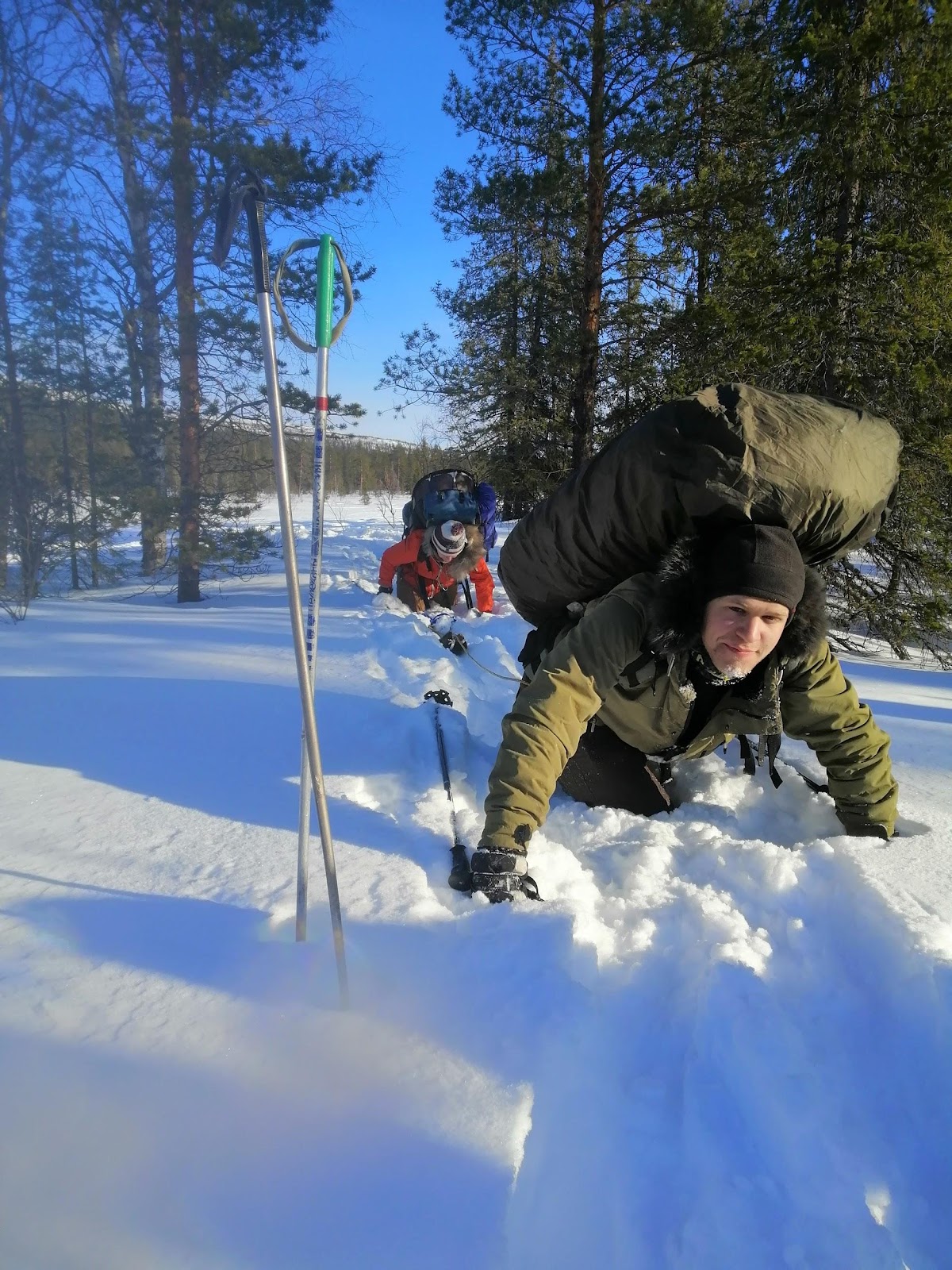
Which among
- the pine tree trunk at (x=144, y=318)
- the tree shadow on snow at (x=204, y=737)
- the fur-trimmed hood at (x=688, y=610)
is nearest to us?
the fur-trimmed hood at (x=688, y=610)

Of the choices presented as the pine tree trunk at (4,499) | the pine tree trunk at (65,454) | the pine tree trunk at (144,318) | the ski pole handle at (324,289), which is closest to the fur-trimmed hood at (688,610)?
the ski pole handle at (324,289)

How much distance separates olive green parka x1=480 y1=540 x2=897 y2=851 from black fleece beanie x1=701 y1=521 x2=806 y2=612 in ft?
0.35

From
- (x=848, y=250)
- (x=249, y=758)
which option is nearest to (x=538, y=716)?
(x=249, y=758)

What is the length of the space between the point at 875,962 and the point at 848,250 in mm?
6011

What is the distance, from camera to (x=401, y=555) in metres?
6.93

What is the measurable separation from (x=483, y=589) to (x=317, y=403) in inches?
224

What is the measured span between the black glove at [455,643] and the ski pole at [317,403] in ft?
12.7

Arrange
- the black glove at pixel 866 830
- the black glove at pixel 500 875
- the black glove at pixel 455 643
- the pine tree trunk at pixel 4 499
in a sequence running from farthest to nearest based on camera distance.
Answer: the pine tree trunk at pixel 4 499, the black glove at pixel 455 643, the black glove at pixel 866 830, the black glove at pixel 500 875

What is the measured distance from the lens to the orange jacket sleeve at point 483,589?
6988 mm

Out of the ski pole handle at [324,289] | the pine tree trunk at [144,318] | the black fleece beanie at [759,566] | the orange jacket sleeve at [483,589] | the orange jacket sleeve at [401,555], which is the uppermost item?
the pine tree trunk at [144,318]

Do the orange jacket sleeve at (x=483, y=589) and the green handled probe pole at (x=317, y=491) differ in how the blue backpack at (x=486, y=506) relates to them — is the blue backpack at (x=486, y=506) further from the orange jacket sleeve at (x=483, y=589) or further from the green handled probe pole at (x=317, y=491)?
the green handled probe pole at (x=317, y=491)

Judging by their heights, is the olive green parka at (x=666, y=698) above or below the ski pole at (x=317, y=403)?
below

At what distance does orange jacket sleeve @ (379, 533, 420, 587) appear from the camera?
686cm

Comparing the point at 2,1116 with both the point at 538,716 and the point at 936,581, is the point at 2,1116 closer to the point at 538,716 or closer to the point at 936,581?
the point at 538,716
